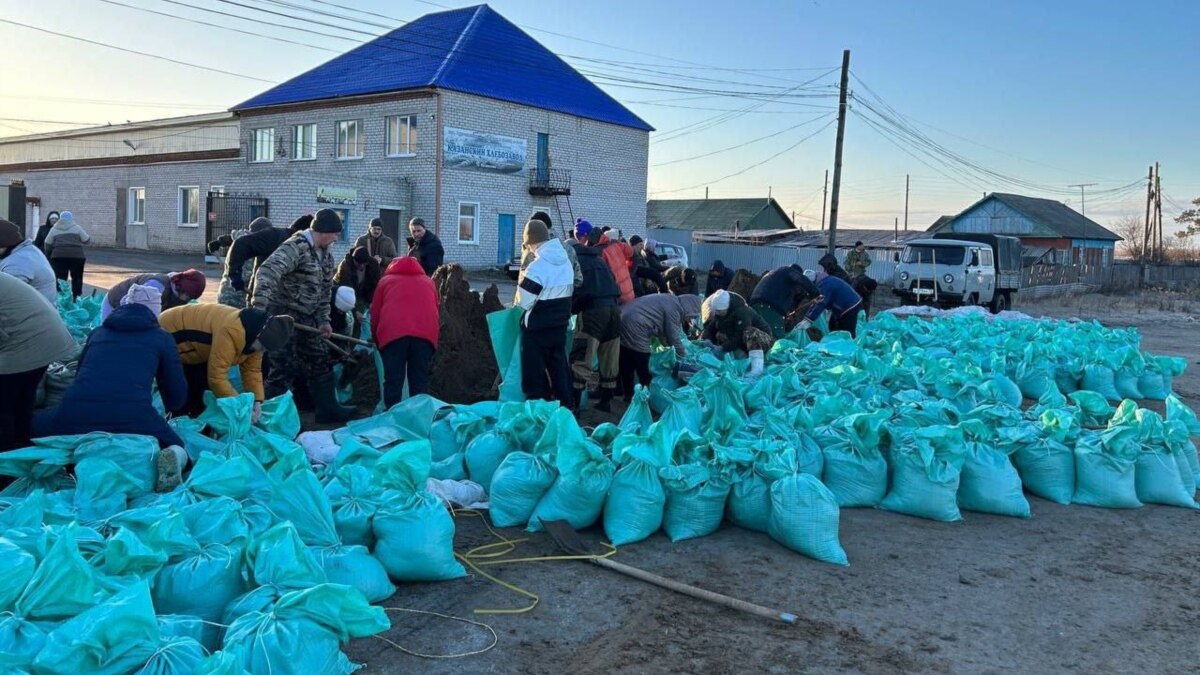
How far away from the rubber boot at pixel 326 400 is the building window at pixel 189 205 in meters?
25.5

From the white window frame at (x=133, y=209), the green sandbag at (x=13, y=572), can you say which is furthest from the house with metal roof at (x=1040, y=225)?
the green sandbag at (x=13, y=572)

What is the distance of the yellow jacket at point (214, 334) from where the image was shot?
4766mm

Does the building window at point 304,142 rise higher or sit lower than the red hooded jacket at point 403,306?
higher

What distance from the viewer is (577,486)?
4500mm

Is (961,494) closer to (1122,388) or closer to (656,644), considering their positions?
(656,644)

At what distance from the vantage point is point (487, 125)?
27.2 metres

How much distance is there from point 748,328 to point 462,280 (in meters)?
2.53

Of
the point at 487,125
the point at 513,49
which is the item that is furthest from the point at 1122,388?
the point at 513,49

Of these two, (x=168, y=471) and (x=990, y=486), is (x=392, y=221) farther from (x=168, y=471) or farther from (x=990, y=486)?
(x=168, y=471)

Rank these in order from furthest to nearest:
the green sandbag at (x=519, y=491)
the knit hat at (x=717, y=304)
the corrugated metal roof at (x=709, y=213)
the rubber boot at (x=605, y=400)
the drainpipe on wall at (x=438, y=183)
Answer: the corrugated metal roof at (x=709, y=213) < the drainpipe on wall at (x=438, y=183) < the knit hat at (x=717, y=304) < the rubber boot at (x=605, y=400) < the green sandbag at (x=519, y=491)

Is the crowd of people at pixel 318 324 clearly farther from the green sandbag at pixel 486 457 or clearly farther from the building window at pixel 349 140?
the building window at pixel 349 140

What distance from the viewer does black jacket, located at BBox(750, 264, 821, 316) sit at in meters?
9.57

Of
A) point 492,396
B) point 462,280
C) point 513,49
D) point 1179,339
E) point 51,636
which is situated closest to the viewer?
point 51,636

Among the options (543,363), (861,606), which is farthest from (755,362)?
(861,606)
